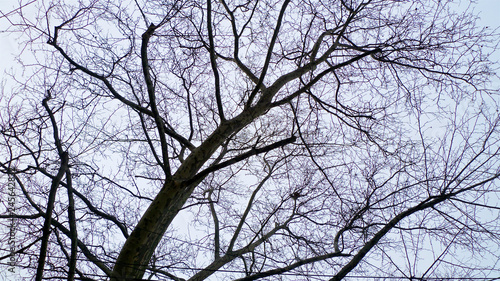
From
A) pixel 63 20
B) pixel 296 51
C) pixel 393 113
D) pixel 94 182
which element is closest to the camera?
pixel 63 20

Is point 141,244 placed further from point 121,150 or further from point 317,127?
point 317,127

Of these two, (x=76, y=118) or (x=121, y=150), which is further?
(x=121, y=150)

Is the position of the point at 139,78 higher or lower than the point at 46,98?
higher

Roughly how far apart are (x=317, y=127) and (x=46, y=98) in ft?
10.8

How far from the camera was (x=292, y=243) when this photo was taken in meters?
5.21

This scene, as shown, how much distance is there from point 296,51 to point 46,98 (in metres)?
3.45

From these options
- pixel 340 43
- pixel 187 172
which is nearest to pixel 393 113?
pixel 340 43

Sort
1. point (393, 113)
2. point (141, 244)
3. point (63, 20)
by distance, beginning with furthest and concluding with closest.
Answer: point (393, 113)
point (63, 20)
point (141, 244)

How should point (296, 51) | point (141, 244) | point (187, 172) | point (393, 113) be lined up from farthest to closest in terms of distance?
point (296, 51)
point (393, 113)
point (187, 172)
point (141, 244)

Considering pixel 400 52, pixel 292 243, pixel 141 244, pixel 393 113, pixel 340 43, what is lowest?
pixel 141 244

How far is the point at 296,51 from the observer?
5.45 metres

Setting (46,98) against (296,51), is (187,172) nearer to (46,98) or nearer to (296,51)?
(46,98)

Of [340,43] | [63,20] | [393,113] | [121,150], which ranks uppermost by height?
[340,43]

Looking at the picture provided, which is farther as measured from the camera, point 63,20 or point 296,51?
point 296,51
